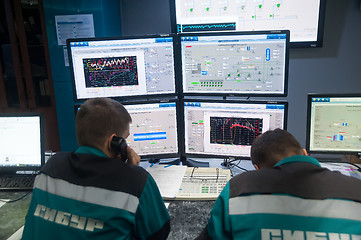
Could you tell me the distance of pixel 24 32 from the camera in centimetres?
301

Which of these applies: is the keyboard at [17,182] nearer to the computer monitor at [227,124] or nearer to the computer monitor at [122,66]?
the computer monitor at [122,66]

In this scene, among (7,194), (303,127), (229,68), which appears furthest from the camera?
(303,127)

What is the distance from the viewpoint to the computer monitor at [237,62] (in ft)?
5.15

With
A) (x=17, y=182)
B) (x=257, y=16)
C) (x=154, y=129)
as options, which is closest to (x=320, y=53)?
(x=257, y=16)

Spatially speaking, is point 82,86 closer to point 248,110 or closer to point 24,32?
point 248,110

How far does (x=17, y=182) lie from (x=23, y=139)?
0.23 m

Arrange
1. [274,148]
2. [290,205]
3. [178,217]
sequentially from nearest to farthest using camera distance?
[290,205] < [274,148] < [178,217]

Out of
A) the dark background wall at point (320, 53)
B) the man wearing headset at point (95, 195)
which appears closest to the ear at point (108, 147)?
the man wearing headset at point (95, 195)

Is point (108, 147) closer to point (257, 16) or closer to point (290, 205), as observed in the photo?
point (290, 205)

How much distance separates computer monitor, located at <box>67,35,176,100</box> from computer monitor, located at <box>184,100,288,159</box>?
0.23m

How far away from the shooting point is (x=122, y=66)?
5.48ft

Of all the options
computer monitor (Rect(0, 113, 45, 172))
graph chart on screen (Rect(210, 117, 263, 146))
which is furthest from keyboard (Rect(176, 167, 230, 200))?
computer monitor (Rect(0, 113, 45, 172))

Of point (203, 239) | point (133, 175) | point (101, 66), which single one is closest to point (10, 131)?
point (101, 66)

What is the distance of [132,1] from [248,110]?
204 centimetres
